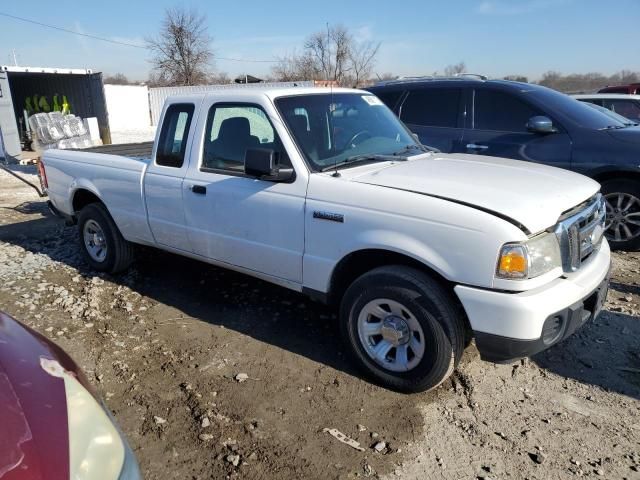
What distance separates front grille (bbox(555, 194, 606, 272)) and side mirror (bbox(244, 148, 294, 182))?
1.78 m

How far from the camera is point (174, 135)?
4430 mm

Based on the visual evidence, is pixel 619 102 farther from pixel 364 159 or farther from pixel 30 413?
pixel 30 413

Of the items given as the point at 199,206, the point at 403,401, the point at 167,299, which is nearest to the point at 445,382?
the point at 403,401

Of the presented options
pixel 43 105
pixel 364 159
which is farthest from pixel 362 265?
pixel 43 105

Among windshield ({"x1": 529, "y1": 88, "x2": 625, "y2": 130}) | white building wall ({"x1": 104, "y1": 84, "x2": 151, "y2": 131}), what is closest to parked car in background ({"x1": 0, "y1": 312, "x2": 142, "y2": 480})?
windshield ({"x1": 529, "y1": 88, "x2": 625, "y2": 130})

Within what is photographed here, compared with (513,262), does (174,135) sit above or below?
above

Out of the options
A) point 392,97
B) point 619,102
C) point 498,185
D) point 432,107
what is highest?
point 392,97

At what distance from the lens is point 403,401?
320 cm

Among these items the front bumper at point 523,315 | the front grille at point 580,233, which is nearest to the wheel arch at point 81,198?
the front bumper at point 523,315

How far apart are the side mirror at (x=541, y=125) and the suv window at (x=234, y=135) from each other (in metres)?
3.41

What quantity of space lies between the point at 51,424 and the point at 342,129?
295cm

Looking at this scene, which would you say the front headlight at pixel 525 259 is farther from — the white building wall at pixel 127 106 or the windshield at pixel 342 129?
the white building wall at pixel 127 106

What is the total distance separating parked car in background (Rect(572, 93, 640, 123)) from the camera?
361 inches

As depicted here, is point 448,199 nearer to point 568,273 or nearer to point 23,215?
point 568,273
